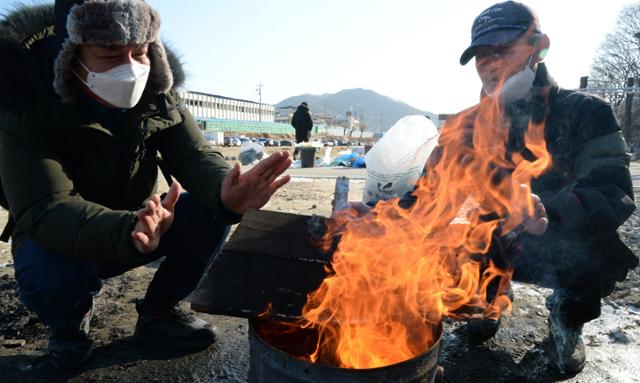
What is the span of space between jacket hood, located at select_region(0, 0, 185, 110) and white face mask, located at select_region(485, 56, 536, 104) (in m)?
2.67

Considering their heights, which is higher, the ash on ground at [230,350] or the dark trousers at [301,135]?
the dark trousers at [301,135]

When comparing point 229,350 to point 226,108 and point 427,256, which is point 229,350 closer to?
point 427,256

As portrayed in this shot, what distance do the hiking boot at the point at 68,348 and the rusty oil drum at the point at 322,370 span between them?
51.0 inches

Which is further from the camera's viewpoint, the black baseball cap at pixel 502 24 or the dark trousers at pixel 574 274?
the black baseball cap at pixel 502 24

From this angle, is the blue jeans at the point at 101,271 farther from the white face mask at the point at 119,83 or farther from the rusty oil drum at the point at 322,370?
the rusty oil drum at the point at 322,370

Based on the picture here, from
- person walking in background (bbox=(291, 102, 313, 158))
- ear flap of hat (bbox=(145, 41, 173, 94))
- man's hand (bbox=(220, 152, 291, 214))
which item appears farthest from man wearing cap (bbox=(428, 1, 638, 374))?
person walking in background (bbox=(291, 102, 313, 158))

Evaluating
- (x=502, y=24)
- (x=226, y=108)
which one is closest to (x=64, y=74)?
(x=502, y=24)

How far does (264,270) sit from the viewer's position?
6.79 feet

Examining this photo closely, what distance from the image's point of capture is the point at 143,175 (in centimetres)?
277

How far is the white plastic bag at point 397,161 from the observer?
4.21m

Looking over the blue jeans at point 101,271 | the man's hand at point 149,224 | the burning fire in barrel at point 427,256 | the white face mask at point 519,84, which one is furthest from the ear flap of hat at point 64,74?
the white face mask at point 519,84

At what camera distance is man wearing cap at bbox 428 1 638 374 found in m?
2.38

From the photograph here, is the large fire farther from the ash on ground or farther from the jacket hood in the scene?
the jacket hood

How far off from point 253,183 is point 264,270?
2.02ft
